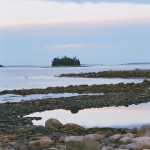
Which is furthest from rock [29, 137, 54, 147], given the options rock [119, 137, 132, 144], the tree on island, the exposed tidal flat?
the tree on island

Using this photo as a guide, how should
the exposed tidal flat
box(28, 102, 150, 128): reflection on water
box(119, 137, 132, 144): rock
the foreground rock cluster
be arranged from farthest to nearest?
box(28, 102, 150, 128): reflection on water < box(119, 137, 132, 144): rock < the exposed tidal flat < the foreground rock cluster

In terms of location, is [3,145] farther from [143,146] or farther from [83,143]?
[143,146]

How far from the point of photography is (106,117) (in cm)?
1889

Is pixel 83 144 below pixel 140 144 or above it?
above

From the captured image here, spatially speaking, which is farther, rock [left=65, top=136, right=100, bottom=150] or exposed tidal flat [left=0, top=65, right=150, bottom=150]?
exposed tidal flat [left=0, top=65, right=150, bottom=150]

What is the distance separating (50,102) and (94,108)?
439 centimetres

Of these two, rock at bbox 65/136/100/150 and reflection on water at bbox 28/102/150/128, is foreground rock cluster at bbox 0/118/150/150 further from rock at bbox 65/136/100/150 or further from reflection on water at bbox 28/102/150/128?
reflection on water at bbox 28/102/150/128

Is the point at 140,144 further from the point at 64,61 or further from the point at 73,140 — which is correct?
the point at 64,61

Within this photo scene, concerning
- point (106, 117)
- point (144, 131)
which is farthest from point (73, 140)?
point (106, 117)

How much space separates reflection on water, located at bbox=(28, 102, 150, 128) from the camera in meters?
16.8

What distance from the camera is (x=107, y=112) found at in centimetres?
2091

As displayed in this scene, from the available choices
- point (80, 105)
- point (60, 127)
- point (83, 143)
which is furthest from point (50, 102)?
point (83, 143)

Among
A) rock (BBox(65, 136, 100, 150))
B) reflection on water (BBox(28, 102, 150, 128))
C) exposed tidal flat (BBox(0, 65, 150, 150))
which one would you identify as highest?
rock (BBox(65, 136, 100, 150))

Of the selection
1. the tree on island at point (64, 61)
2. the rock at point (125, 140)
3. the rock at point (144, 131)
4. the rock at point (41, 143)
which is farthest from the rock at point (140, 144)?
the tree on island at point (64, 61)
